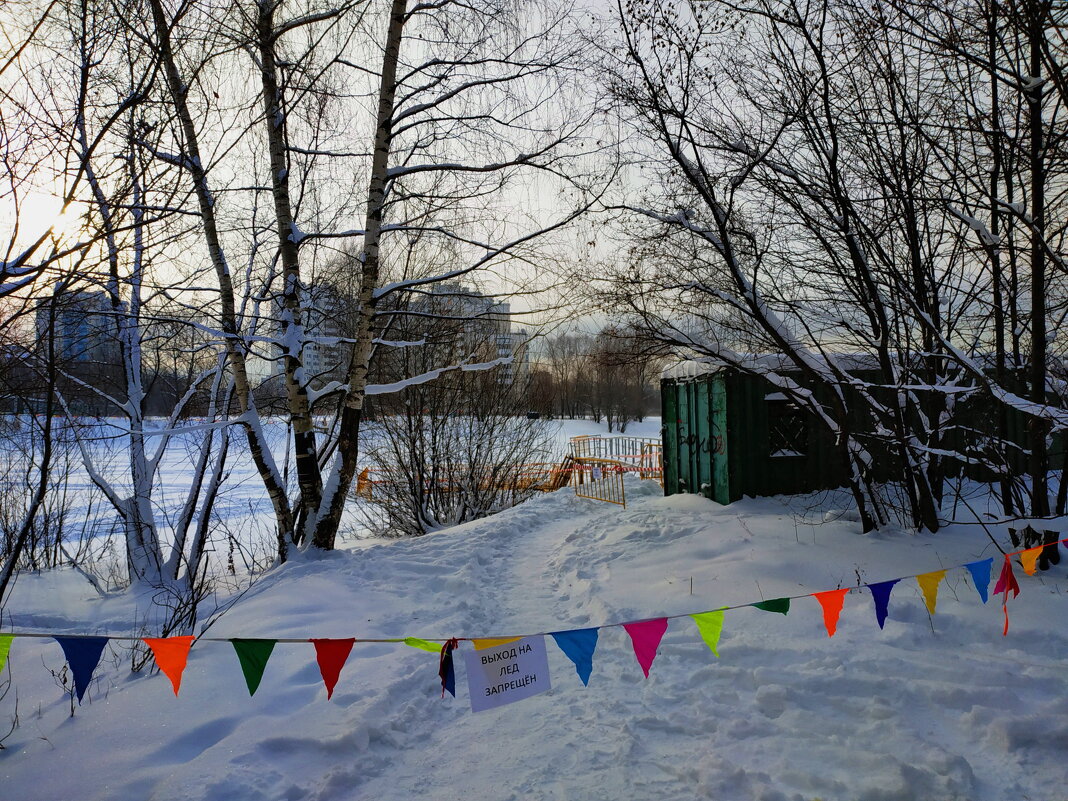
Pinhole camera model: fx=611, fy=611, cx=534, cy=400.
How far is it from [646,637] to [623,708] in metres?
0.87

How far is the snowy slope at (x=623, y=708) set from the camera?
2.86 meters

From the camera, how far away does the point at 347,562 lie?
23.1ft

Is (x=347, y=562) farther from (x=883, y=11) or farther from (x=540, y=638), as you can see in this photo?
(x=883, y=11)

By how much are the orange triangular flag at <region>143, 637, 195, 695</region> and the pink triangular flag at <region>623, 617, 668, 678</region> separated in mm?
2102

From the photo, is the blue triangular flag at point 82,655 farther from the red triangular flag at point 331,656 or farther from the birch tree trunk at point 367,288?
the birch tree trunk at point 367,288

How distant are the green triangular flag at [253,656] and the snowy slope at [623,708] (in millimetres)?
510

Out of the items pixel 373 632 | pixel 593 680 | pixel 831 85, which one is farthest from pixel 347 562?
pixel 831 85

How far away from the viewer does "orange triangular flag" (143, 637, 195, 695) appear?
9.19 feet

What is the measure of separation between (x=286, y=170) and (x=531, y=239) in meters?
3.04

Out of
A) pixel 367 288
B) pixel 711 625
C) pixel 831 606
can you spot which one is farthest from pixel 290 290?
pixel 831 606

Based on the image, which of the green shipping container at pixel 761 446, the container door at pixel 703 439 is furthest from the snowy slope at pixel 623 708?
the container door at pixel 703 439

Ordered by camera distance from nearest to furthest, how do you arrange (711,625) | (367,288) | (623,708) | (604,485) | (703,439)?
(711,625), (623,708), (367,288), (703,439), (604,485)

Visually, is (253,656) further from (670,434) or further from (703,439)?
(670,434)

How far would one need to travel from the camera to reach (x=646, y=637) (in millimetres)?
3070
